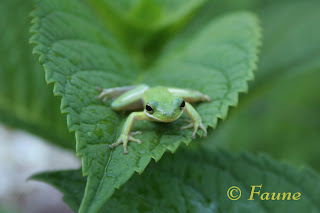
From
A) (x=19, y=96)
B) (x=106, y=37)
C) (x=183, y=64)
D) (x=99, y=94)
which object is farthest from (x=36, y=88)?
(x=183, y=64)

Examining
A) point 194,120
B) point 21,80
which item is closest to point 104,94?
point 194,120

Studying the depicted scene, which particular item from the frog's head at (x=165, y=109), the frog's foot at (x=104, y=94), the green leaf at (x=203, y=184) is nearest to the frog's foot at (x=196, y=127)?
the frog's head at (x=165, y=109)

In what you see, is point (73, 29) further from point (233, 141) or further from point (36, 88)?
point (233, 141)

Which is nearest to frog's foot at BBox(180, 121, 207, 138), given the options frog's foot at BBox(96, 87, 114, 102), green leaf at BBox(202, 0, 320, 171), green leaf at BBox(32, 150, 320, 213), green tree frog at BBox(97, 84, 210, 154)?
green tree frog at BBox(97, 84, 210, 154)

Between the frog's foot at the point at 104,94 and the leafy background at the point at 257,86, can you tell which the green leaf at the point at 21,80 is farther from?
the frog's foot at the point at 104,94

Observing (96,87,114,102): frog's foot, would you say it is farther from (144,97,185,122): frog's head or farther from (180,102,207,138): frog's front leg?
(180,102,207,138): frog's front leg
